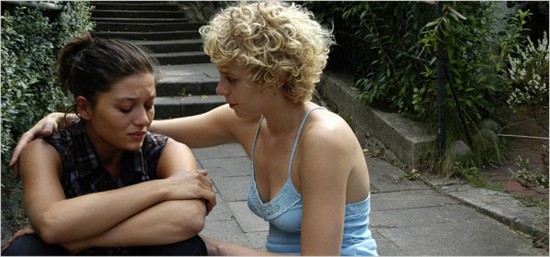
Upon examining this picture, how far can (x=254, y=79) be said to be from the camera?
267 cm

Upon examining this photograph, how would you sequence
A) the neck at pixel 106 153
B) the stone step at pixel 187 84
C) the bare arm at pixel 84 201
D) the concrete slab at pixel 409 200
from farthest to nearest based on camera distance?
the stone step at pixel 187 84 → the concrete slab at pixel 409 200 → the neck at pixel 106 153 → the bare arm at pixel 84 201

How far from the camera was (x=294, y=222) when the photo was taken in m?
2.79

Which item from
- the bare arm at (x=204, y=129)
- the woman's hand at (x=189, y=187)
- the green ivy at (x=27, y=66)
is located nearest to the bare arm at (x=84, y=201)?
the woman's hand at (x=189, y=187)

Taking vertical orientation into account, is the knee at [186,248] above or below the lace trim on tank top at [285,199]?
below

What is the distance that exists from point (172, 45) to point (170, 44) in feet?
0.08

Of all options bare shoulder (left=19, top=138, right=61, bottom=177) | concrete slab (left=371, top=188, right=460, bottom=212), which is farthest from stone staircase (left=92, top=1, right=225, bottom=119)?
bare shoulder (left=19, top=138, right=61, bottom=177)

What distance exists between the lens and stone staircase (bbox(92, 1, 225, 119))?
7.74 meters

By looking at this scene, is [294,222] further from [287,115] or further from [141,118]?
[141,118]

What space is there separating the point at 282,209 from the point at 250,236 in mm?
1936

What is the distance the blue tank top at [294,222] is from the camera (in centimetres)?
279

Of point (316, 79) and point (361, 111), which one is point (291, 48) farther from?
point (361, 111)

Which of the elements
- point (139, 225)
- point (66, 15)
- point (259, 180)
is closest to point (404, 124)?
point (66, 15)

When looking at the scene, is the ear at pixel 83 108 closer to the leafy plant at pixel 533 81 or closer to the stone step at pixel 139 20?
the leafy plant at pixel 533 81

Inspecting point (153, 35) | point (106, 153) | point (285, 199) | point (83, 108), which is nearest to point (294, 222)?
point (285, 199)
